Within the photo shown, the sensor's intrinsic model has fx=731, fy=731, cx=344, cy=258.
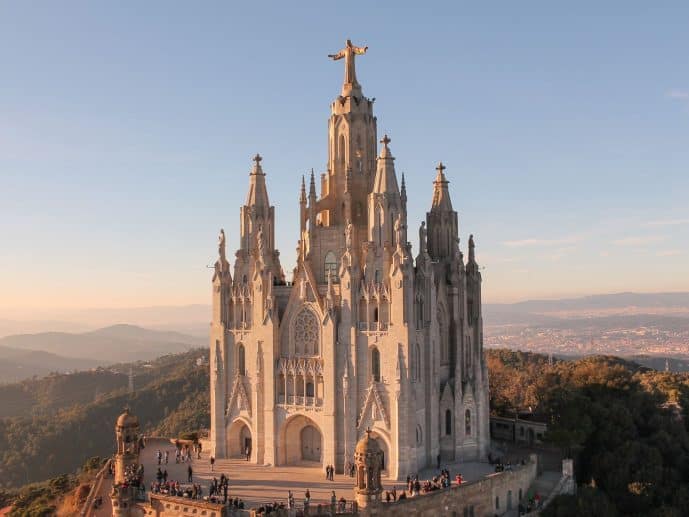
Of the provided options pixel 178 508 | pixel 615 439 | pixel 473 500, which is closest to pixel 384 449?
pixel 473 500

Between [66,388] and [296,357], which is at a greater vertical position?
[296,357]

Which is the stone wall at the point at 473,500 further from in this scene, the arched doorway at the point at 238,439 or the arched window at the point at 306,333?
the arched doorway at the point at 238,439

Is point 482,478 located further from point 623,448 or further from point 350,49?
point 350,49

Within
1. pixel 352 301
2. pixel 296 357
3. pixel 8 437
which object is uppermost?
pixel 352 301

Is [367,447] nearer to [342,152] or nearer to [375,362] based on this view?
[375,362]

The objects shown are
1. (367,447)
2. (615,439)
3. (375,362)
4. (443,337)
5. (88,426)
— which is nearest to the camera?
(367,447)

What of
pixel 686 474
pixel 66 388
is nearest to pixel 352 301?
pixel 686 474
